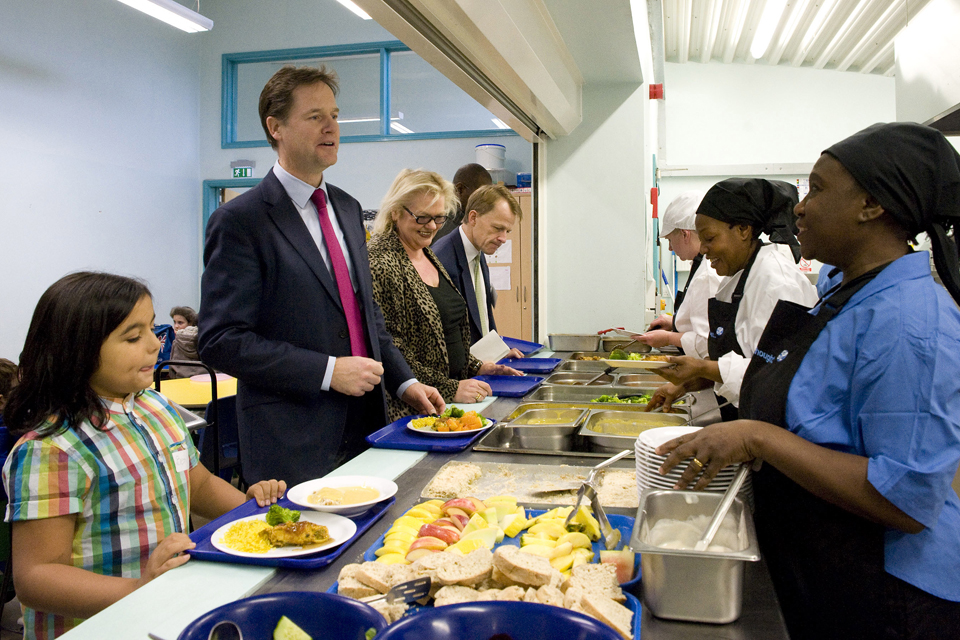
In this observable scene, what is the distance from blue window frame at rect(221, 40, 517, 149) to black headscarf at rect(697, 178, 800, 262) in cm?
584

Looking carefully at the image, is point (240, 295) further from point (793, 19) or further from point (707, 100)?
point (707, 100)

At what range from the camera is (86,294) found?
1366mm

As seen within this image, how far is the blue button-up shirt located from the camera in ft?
3.39

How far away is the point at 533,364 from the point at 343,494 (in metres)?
2.35

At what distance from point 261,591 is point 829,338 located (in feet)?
3.47

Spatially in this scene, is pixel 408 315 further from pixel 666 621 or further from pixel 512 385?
pixel 666 621

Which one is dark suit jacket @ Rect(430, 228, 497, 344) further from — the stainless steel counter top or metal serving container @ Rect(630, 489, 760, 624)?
metal serving container @ Rect(630, 489, 760, 624)

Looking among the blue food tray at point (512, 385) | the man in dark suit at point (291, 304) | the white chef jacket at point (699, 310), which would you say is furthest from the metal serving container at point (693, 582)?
the white chef jacket at point (699, 310)

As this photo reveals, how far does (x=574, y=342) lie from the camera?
4578 millimetres

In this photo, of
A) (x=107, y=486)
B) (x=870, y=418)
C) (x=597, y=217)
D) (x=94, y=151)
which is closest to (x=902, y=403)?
(x=870, y=418)

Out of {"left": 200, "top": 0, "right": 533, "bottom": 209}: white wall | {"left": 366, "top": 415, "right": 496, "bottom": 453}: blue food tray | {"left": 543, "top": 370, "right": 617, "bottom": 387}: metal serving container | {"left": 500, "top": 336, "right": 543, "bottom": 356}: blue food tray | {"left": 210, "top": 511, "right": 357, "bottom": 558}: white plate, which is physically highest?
{"left": 200, "top": 0, "right": 533, "bottom": 209}: white wall

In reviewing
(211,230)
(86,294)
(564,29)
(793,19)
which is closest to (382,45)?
(793,19)

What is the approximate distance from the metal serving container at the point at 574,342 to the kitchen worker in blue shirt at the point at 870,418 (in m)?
3.22

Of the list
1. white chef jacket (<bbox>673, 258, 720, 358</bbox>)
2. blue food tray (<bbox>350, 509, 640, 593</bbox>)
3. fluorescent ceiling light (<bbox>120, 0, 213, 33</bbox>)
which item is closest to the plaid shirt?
blue food tray (<bbox>350, 509, 640, 593</bbox>)
